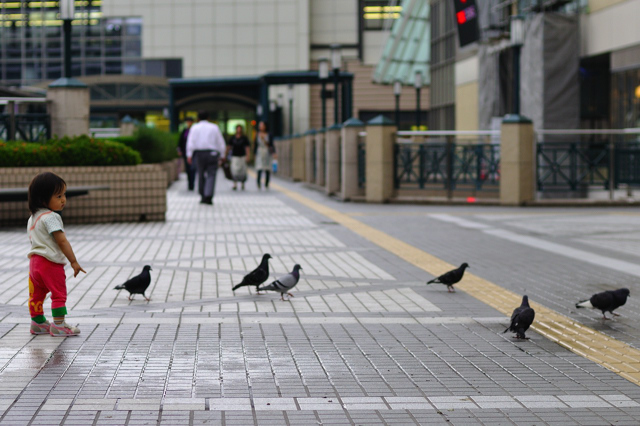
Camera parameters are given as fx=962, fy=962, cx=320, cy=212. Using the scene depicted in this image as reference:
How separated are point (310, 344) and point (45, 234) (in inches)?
72.0

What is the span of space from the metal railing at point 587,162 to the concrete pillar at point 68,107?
8.76m

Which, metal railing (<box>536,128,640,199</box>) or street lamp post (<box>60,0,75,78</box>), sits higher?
street lamp post (<box>60,0,75,78</box>)

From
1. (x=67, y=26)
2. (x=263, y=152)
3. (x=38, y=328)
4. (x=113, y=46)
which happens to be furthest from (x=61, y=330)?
(x=113, y=46)

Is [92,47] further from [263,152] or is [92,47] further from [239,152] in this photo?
[239,152]

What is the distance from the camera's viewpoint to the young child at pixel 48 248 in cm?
609

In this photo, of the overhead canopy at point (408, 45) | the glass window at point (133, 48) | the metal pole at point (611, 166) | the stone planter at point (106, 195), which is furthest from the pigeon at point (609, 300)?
the glass window at point (133, 48)

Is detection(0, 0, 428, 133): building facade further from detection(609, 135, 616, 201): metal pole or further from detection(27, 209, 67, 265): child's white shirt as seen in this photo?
detection(27, 209, 67, 265): child's white shirt

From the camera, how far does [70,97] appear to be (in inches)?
627

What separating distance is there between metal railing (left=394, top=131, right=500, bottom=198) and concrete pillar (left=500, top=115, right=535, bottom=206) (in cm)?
26

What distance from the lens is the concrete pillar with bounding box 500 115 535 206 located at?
18.6m

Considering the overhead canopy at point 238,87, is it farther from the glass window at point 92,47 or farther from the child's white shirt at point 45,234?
the child's white shirt at point 45,234

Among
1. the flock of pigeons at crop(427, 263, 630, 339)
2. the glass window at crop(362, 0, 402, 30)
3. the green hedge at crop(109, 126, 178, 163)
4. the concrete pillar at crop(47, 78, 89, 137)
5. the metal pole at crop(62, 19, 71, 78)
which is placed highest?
the glass window at crop(362, 0, 402, 30)

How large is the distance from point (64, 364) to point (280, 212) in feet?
39.0

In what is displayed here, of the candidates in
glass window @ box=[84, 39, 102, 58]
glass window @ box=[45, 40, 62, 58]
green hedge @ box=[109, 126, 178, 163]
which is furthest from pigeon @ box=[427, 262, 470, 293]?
glass window @ box=[45, 40, 62, 58]
